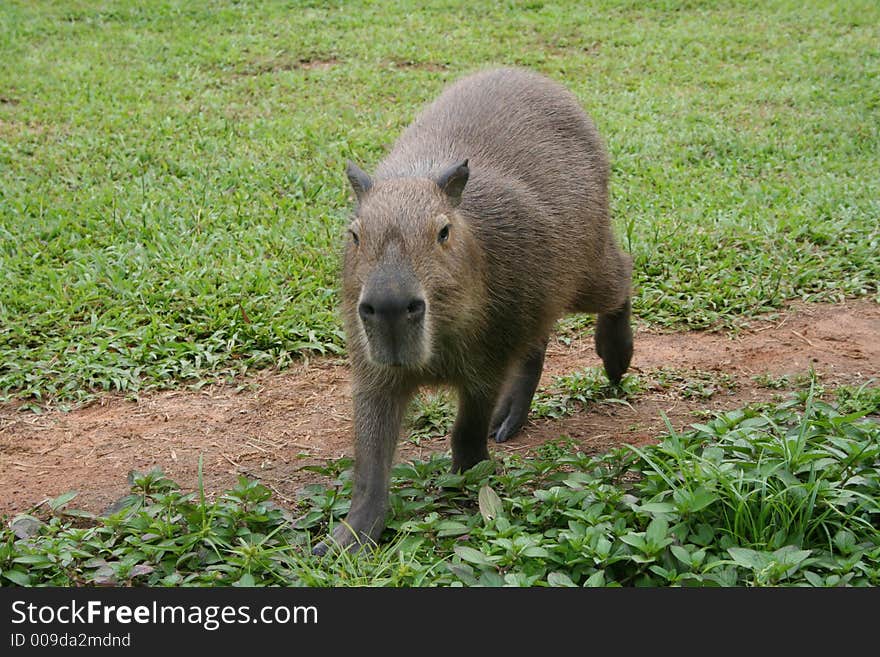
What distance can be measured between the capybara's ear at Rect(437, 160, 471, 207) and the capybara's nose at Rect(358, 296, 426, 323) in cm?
63

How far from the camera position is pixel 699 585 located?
2.85 m

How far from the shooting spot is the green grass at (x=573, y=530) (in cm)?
294

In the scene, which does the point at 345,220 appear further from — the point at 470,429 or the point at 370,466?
the point at 370,466

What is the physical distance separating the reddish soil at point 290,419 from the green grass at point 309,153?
0.23m

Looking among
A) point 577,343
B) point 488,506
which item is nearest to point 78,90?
point 577,343

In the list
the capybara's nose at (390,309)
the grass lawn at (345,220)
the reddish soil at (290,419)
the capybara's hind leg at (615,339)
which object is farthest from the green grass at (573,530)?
the capybara's hind leg at (615,339)

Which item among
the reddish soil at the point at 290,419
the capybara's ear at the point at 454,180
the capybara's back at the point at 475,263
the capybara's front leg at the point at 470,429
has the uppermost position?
the capybara's ear at the point at 454,180

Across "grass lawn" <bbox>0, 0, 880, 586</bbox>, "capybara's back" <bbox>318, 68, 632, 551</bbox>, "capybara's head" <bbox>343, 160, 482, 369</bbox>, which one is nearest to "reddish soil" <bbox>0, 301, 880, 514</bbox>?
"grass lawn" <bbox>0, 0, 880, 586</bbox>

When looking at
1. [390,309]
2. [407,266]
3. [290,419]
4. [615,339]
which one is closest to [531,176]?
[615,339]

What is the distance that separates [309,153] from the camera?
25.6ft

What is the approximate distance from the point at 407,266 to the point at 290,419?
1.72m

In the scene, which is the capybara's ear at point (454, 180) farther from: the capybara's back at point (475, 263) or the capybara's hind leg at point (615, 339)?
the capybara's hind leg at point (615, 339)

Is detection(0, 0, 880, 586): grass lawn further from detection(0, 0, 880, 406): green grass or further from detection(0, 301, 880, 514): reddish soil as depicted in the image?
detection(0, 301, 880, 514): reddish soil

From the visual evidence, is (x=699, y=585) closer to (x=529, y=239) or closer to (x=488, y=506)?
(x=488, y=506)
